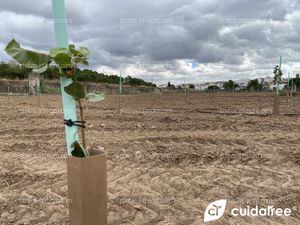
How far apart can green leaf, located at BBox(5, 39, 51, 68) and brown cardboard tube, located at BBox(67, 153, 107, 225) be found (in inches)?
26.7

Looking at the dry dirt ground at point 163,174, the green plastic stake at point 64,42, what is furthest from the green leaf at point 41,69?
the dry dirt ground at point 163,174

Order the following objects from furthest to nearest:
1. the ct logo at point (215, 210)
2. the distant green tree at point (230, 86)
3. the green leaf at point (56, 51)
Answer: the distant green tree at point (230, 86), the ct logo at point (215, 210), the green leaf at point (56, 51)

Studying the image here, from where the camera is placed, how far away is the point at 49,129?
7.73 metres

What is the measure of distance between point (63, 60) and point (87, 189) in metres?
0.85

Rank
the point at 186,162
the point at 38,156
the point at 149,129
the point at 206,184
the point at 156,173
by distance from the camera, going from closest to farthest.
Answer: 1. the point at 206,184
2. the point at 156,173
3. the point at 186,162
4. the point at 38,156
5. the point at 149,129

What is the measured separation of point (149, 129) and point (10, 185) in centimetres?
434

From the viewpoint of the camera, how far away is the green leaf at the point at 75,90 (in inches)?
75.1

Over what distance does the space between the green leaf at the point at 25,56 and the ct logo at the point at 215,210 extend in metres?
2.14

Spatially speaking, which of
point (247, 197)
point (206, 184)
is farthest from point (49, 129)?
point (247, 197)

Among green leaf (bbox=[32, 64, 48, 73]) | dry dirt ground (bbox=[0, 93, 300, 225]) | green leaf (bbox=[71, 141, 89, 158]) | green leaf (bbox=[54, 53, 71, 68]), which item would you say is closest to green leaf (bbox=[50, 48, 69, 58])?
green leaf (bbox=[54, 53, 71, 68])

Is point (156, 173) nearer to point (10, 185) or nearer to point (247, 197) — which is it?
point (247, 197)

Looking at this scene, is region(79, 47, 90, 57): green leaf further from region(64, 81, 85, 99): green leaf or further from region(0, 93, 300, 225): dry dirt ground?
region(0, 93, 300, 225): dry dirt ground

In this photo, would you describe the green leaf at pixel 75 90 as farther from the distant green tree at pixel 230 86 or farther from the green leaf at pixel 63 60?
the distant green tree at pixel 230 86

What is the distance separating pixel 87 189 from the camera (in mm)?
1860
